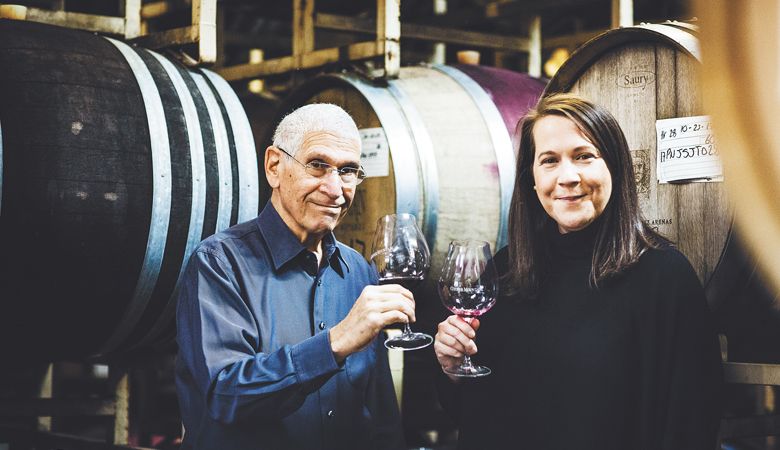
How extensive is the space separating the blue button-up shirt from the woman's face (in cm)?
56

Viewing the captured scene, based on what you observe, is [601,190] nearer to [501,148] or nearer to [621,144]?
[621,144]

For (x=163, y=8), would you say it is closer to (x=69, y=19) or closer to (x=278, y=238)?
(x=69, y=19)

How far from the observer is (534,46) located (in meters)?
4.52

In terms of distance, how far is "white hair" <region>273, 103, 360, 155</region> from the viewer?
197cm

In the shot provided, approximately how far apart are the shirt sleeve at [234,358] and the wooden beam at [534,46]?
121 inches

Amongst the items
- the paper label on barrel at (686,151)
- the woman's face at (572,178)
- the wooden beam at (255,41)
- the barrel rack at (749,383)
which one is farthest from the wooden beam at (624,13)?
the wooden beam at (255,41)

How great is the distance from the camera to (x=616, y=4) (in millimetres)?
3420

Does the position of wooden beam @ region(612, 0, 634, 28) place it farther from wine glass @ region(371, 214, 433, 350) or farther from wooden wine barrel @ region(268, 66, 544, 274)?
wine glass @ region(371, 214, 433, 350)

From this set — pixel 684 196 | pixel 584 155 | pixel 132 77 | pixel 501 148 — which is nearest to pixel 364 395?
pixel 584 155

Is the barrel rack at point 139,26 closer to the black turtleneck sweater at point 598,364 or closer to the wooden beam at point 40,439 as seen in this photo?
the wooden beam at point 40,439

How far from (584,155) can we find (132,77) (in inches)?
66.7

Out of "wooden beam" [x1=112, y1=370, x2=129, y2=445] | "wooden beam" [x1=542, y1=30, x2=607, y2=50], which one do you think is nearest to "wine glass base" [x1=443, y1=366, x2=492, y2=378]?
"wooden beam" [x1=112, y1=370, x2=129, y2=445]

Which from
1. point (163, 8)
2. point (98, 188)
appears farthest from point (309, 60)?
point (98, 188)

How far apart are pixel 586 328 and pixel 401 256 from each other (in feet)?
1.38
